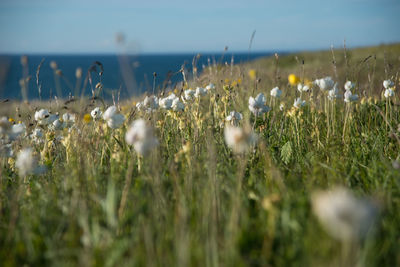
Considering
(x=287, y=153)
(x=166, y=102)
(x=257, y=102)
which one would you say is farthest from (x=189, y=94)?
(x=287, y=153)

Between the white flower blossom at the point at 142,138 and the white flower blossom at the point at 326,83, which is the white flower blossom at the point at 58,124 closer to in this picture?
the white flower blossom at the point at 142,138

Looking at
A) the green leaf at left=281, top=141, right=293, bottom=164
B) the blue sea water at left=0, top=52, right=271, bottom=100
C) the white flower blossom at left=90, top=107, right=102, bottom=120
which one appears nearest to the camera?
the blue sea water at left=0, top=52, right=271, bottom=100

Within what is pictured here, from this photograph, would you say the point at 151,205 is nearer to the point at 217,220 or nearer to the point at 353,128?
the point at 217,220

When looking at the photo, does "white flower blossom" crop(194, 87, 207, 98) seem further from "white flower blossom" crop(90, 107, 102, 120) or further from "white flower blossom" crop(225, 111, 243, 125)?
"white flower blossom" crop(90, 107, 102, 120)

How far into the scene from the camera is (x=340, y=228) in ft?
3.02

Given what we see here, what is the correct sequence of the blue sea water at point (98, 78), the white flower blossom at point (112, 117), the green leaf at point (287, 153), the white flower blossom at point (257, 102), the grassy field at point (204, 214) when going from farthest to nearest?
the white flower blossom at point (257, 102), the green leaf at point (287, 153), the white flower blossom at point (112, 117), the blue sea water at point (98, 78), the grassy field at point (204, 214)

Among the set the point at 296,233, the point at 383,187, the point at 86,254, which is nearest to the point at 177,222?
the point at 86,254

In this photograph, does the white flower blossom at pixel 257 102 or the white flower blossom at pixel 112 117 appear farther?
the white flower blossom at pixel 257 102

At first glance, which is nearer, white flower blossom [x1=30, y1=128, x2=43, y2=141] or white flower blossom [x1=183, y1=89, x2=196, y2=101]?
white flower blossom [x1=30, y1=128, x2=43, y2=141]

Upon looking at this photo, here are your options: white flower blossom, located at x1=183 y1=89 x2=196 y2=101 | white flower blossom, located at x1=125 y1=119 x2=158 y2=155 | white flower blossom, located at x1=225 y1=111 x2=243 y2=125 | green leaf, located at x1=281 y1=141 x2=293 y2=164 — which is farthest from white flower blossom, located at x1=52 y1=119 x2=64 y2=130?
green leaf, located at x1=281 y1=141 x2=293 y2=164

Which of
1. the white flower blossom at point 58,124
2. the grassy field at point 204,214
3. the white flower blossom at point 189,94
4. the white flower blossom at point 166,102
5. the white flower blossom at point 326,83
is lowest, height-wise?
the grassy field at point 204,214

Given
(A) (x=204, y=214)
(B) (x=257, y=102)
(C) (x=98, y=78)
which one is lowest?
(A) (x=204, y=214)

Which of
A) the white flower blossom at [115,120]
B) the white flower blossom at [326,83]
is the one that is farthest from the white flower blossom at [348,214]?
the white flower blossom at [326,83]

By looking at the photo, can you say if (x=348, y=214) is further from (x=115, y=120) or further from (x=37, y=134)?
(x=37, y=134)
